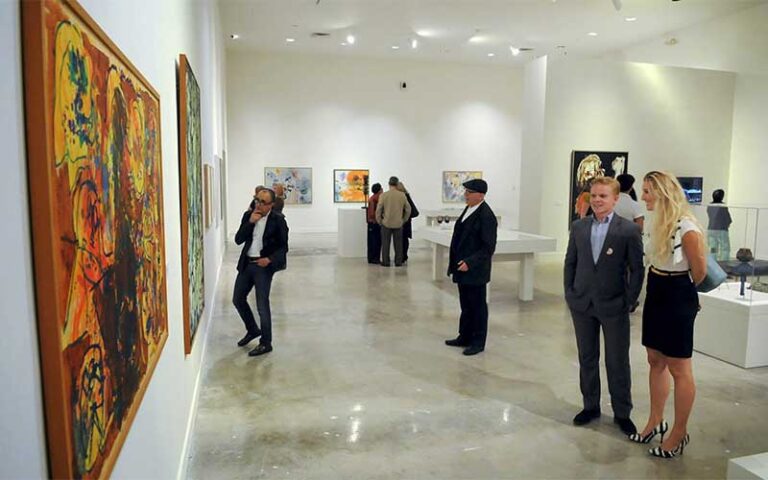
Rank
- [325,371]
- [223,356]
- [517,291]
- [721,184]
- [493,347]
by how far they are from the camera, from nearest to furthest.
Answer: [325,371]
[223,356]
[493,347]
[517,291]
[721,184]

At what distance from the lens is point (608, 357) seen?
4.30 m

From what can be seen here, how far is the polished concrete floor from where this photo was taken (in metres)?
3.83

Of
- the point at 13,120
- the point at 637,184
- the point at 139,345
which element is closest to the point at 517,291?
the point at 637,184

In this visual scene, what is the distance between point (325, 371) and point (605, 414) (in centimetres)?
257

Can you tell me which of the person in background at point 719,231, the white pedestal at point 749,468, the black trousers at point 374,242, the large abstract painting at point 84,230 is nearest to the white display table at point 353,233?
the black trousers at point 374,242

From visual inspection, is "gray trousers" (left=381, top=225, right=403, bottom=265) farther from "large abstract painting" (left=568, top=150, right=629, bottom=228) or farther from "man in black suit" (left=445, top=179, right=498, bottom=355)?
"man in black suit" (left=445, top=179, right=498, bottom=355)

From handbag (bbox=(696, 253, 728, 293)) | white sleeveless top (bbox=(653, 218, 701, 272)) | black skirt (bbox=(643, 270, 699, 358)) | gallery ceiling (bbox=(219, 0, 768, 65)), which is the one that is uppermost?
gallery ceiling (bbox=(219, 0, 768, 65))

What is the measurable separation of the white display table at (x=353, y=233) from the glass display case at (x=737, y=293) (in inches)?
325

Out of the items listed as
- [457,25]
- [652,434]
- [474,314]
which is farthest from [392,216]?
[652,434]

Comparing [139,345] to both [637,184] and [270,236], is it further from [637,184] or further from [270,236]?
[637,184]

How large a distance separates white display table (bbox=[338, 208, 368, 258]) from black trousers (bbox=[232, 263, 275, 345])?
731 cm

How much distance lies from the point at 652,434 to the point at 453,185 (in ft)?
54.9

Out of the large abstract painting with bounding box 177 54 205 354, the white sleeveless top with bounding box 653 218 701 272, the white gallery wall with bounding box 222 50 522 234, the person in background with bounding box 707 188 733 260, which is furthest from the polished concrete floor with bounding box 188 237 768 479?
the white gallery wall with bounding box 222 50 522 234

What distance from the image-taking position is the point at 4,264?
1.01 m
